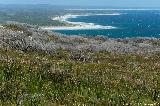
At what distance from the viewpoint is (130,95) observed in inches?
993

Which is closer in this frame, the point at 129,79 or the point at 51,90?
the point at 51,90

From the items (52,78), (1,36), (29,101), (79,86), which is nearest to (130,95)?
(79,86)

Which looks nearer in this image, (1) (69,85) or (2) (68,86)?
(2) (68,86)

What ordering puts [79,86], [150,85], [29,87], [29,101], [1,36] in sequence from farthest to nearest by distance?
[1,36] → [150,85] → [79,86] → [29,87] → [29,101]

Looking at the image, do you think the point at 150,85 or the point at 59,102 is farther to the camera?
the point at 150,85

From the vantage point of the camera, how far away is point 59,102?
71.7ft

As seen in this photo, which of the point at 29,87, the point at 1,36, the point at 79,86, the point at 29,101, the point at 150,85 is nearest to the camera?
the point at 29,101

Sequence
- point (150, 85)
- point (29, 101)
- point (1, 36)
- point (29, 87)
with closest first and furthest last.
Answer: point (29, 101) → point (29, 87) → point (150, 85) → point (1, 36)

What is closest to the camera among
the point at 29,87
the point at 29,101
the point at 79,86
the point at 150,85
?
the point at 29,101

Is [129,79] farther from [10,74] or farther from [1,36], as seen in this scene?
[1,36]

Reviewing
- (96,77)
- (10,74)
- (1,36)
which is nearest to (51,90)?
(10,74)

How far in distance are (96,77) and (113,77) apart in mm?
1910

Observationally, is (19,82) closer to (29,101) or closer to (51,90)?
(51,90)

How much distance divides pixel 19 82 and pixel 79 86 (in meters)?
3.72
